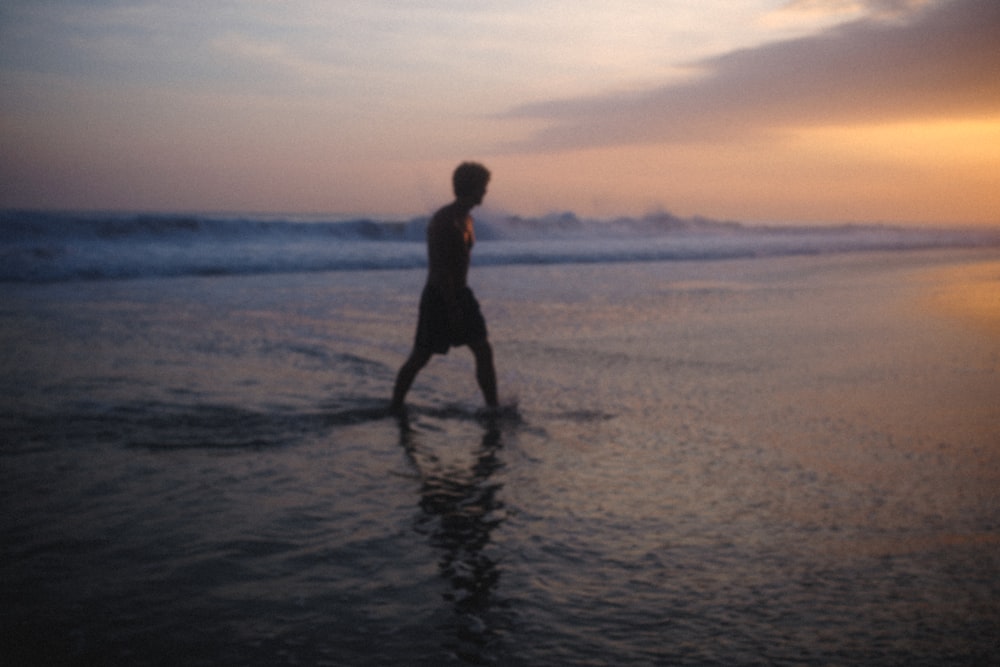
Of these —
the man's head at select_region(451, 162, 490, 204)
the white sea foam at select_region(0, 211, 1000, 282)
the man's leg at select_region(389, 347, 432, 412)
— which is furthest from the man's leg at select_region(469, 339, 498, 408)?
the white sea foam at select_region(0, 211, 1000, 282)

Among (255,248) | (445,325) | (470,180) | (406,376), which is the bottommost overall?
(406,376)

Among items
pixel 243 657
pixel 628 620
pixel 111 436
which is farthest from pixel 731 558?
pixel 111 436

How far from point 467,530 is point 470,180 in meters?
3.02

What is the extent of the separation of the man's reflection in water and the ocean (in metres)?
0.02

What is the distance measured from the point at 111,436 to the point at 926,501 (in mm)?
4653

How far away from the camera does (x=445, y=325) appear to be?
19.7ft

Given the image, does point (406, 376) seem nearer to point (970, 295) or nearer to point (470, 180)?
point (470, 180)

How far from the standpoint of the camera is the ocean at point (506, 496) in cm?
260

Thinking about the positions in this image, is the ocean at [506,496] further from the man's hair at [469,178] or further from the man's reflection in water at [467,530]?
the man's hair at [469,178]

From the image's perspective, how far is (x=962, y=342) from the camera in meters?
8.98

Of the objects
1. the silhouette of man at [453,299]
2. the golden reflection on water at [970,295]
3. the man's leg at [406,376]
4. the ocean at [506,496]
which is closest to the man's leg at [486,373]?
the silhouette of man at [453,299]

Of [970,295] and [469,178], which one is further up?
[469,178]

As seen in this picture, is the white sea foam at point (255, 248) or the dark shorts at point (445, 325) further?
the white sea foam at point (255, 248)

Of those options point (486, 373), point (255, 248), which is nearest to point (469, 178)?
point (486, 373)
